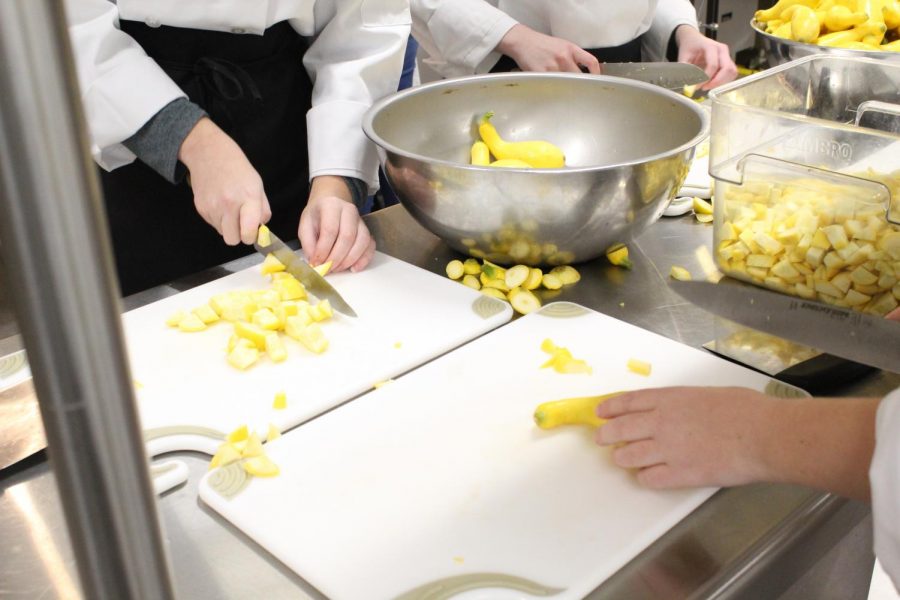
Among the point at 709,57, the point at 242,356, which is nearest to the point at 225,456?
the point at 242,356

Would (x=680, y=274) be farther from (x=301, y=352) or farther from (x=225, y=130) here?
(x=225, y=130)

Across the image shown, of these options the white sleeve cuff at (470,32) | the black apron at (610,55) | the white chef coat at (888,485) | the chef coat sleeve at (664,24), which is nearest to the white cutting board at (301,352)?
the white chef coat at (888,485)

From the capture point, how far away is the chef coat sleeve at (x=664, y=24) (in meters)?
2.06

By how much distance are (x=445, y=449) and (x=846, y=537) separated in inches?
15.8

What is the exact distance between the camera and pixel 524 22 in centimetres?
205

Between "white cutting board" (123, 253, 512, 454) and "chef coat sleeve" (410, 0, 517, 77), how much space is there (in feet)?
3.09

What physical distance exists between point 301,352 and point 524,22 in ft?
4.44

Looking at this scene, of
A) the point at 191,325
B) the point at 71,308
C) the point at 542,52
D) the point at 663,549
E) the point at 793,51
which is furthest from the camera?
the point at 542,52

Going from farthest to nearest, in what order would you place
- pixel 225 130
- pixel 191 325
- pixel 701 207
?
pixel 225 130 < pixel 701 207 < pixel 191 325

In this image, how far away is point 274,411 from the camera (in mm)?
851

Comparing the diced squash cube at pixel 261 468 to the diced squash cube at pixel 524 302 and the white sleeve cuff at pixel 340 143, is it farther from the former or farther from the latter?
the white sleeve cuff at pixel 340 143

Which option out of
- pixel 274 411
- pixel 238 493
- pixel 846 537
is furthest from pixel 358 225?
pixel 846 537

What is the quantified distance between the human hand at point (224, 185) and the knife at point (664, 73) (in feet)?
2.73

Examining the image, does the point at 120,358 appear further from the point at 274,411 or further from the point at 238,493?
the point at 274,411
